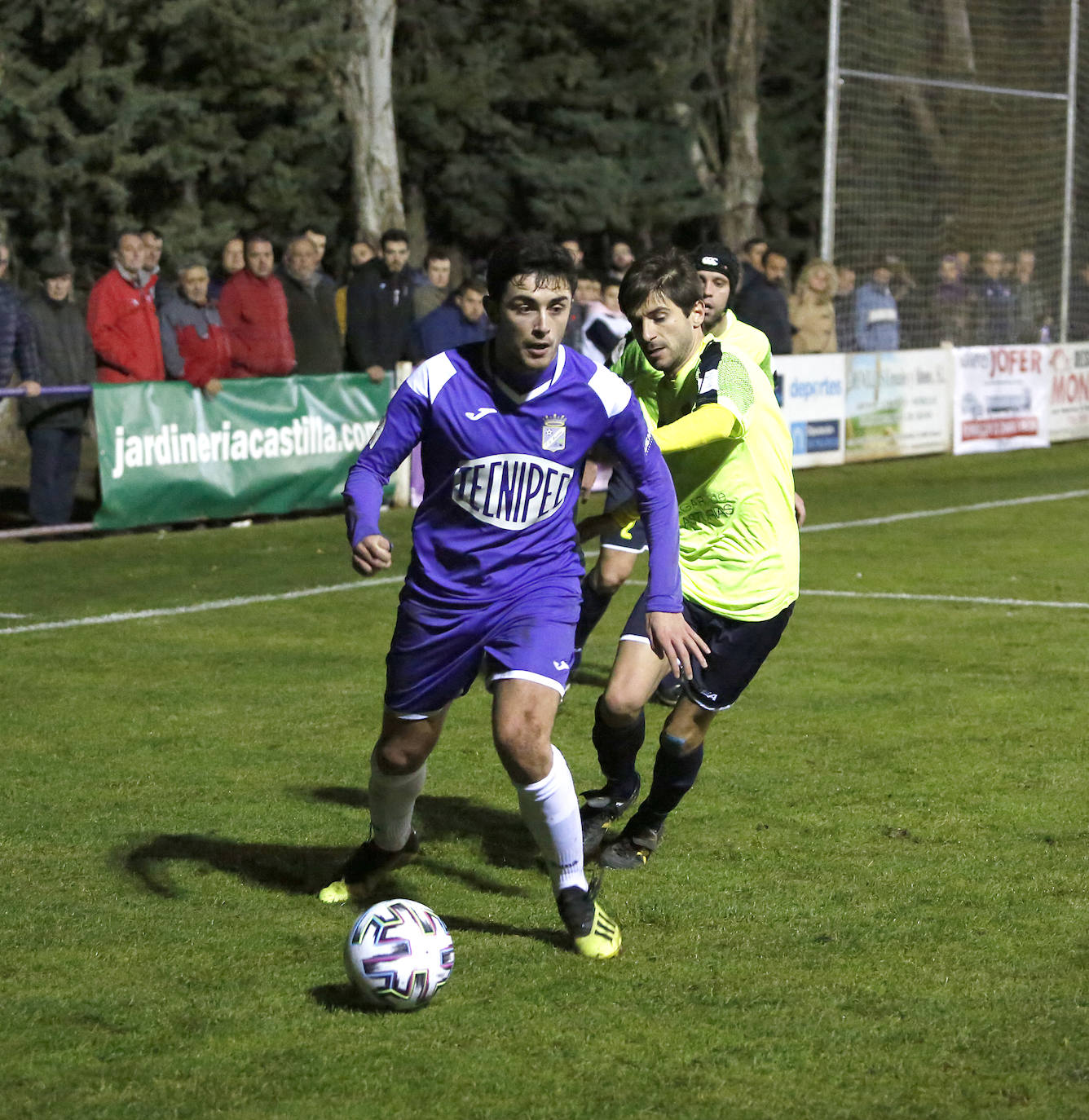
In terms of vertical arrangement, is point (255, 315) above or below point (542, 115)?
below

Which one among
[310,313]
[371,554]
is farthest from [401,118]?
[371,554]

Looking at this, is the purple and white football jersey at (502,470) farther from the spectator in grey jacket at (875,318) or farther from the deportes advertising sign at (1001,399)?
the deportes advertising sign at (1001,399)

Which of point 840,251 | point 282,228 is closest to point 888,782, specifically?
point 840,251

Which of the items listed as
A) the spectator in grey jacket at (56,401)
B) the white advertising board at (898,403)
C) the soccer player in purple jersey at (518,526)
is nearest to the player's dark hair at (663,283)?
the soccer player in purple jersey at (518,526)

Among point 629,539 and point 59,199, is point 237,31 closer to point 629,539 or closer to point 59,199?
point 59,199

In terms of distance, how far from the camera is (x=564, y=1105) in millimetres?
4074

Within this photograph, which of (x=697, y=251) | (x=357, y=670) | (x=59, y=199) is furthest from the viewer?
(x=59, y=199)

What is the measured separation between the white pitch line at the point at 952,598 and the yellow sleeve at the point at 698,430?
581 centimetres

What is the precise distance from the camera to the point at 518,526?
16.6ft

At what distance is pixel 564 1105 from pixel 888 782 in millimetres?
3276

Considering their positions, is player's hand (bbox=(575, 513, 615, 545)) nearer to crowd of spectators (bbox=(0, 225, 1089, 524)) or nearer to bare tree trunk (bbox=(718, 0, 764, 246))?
crowd of spectators (bbox=(0, 225, 1089, 524))

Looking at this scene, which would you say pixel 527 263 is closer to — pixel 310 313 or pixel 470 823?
pixel 470 823

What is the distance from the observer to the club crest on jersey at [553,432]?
16.4 feet

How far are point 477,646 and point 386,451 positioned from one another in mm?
575
